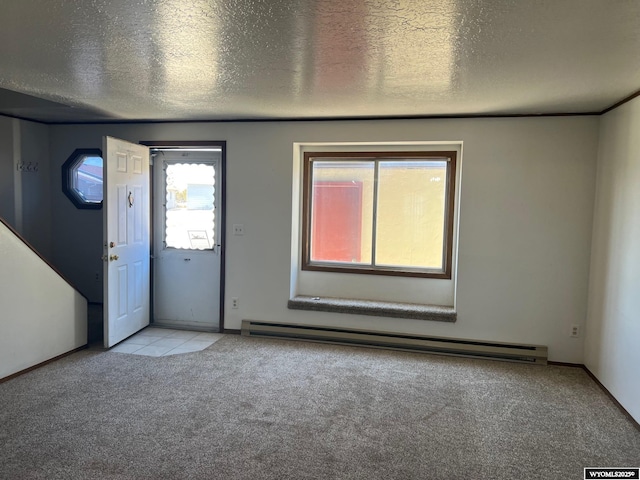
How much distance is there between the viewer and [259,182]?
175 inches

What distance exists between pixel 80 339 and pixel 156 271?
1128 mm

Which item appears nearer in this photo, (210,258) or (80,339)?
(80,339)

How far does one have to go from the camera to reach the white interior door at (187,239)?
473cm

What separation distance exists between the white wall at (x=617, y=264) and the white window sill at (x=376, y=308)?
3.87 ft

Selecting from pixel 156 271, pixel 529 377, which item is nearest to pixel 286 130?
pixel 156 271

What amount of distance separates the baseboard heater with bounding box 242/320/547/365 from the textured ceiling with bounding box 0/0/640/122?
6.99ft

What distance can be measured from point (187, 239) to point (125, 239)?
750mm

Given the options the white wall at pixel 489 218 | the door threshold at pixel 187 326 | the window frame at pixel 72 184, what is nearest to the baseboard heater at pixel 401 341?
the white wall at pixel 489 218

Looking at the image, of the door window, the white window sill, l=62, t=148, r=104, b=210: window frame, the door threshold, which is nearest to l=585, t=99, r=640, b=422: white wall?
the white window sill

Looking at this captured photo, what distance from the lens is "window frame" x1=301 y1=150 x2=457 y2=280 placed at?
4.26 meters

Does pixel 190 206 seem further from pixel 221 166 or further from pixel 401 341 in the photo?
pixel 401 341

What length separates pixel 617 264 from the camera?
3207 millimetres

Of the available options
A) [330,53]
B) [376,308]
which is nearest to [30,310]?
[376,308]

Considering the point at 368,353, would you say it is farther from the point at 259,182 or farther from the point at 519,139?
the point at 519,139
